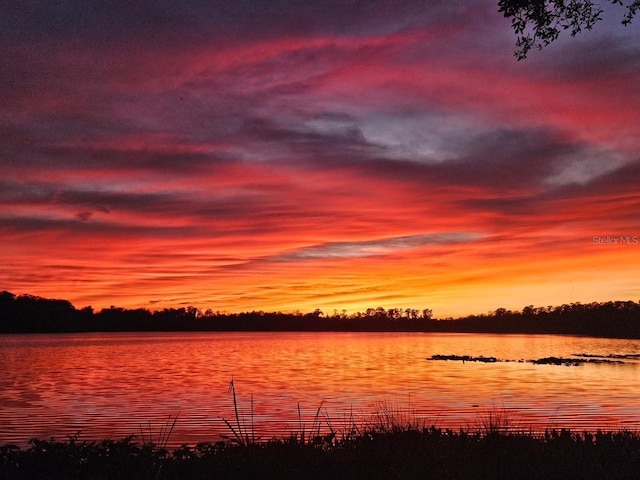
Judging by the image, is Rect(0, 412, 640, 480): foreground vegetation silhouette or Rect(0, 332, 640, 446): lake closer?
Rect(0, 412, 640, 480): foreground vegetation silhouette

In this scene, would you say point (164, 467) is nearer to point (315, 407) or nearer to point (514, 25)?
point (514, 25)

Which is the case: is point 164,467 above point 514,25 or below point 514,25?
below

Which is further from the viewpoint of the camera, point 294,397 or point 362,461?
point 294,397

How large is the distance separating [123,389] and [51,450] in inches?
1285

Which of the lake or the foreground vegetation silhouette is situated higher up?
the foreground vegetation silhouette

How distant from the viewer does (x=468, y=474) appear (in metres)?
12.9

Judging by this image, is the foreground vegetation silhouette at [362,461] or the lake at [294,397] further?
the lake at [294,397]

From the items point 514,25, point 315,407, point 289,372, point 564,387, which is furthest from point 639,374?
point 514,25

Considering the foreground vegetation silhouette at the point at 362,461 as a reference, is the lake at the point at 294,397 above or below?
below

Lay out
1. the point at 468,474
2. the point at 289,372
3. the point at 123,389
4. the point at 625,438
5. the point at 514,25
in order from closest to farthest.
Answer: the point at 468,474 < the point at 514,25 < the point at 625,438 < the point at 123,389 < the point at 289,372

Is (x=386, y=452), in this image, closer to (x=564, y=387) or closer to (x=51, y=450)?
(x=51, y=450)

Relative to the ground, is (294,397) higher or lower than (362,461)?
lower

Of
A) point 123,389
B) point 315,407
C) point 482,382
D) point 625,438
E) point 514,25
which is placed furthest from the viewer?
point 482,382

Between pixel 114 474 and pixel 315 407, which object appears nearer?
pixel 114 474
